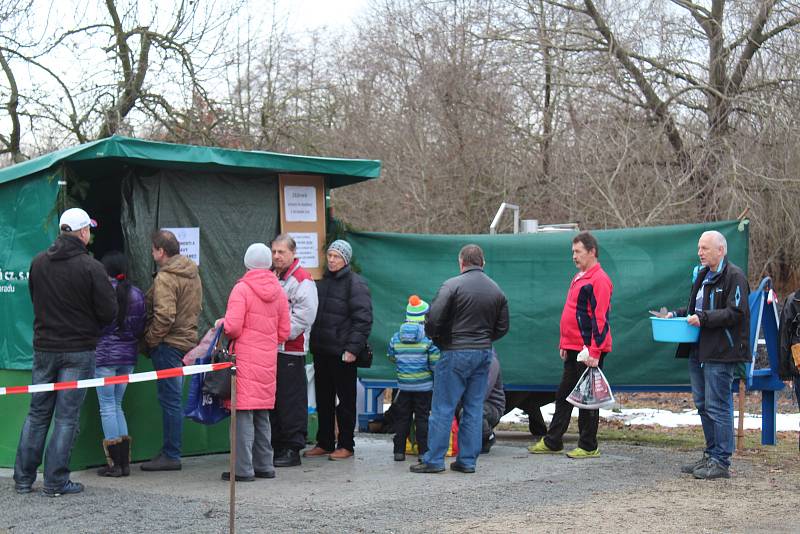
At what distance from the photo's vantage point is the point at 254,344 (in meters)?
7.27

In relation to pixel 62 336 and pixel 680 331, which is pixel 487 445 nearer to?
pixel 680 331

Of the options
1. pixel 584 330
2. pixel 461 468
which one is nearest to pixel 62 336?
pixel 461 468

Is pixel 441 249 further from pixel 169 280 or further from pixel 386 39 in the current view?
pixel 386 39

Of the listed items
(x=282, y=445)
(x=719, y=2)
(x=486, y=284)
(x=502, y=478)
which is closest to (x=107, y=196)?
(x=282, y=445)

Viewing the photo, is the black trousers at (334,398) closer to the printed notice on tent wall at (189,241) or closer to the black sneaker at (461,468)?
the black sneaker at (461,468)

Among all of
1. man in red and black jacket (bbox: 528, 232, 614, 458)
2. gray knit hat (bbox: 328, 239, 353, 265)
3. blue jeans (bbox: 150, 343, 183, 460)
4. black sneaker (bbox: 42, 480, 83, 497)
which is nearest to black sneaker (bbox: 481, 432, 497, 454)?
man in red and black jacket (bbox: 528, 232, 614, 458)

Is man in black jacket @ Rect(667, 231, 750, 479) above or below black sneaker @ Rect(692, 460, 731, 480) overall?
above

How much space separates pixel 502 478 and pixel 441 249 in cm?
299

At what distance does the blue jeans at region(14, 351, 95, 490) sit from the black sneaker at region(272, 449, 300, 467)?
172cm

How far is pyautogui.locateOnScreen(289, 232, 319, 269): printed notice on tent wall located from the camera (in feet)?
29.9

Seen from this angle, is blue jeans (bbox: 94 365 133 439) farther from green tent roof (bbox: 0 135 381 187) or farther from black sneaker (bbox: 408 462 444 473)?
black sneaker (bbox: 408 462 444 473)

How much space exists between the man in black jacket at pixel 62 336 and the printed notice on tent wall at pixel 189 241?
1451mm

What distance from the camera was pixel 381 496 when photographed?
6.86 meters

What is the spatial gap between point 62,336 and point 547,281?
4.67 metres
